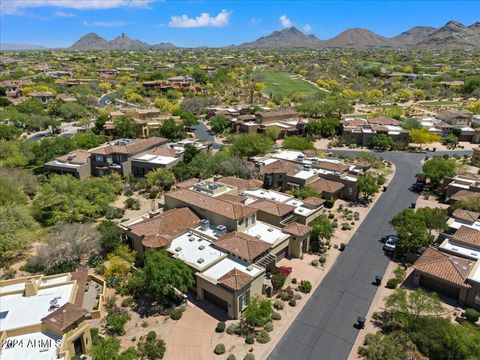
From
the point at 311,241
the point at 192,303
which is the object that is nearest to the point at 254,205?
the point at 311,241

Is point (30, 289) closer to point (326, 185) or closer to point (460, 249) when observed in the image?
point (326, 185)

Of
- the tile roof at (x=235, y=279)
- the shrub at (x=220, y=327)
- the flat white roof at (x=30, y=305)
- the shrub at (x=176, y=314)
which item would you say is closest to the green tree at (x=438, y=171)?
the tile roof at (x=235, y=279)

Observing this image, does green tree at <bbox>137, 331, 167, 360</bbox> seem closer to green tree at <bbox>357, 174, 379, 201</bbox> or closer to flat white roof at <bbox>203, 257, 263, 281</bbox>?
flat white roof at <bbox>203, 257, 263, 281</bbox>

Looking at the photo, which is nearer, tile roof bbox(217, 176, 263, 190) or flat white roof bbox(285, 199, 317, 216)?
flat white roof bbox(285, 199, 317, 216)

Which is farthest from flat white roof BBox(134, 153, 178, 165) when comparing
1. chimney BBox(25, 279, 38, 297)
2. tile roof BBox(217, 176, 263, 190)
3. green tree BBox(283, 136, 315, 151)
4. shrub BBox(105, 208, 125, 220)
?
chimney BBox(25, 279, 38, 297)

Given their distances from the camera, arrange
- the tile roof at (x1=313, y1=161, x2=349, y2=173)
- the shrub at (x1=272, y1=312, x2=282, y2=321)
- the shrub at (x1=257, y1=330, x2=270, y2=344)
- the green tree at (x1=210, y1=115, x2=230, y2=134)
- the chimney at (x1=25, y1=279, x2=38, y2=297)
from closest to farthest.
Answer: the shrub at (x1=257, y1=330, x2=270, y2=344), the chimney at (x1=25, y1=279, x2=38, y2=297), the shrub at (x1=272, y1=312, x2=282, y2=321), the tile roof at (x1=313, y1=161, x2=349, y2=173), the green tree at (x1=210, y1=115, x2=230, y2=134)

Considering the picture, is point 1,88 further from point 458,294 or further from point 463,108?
point 463,108
